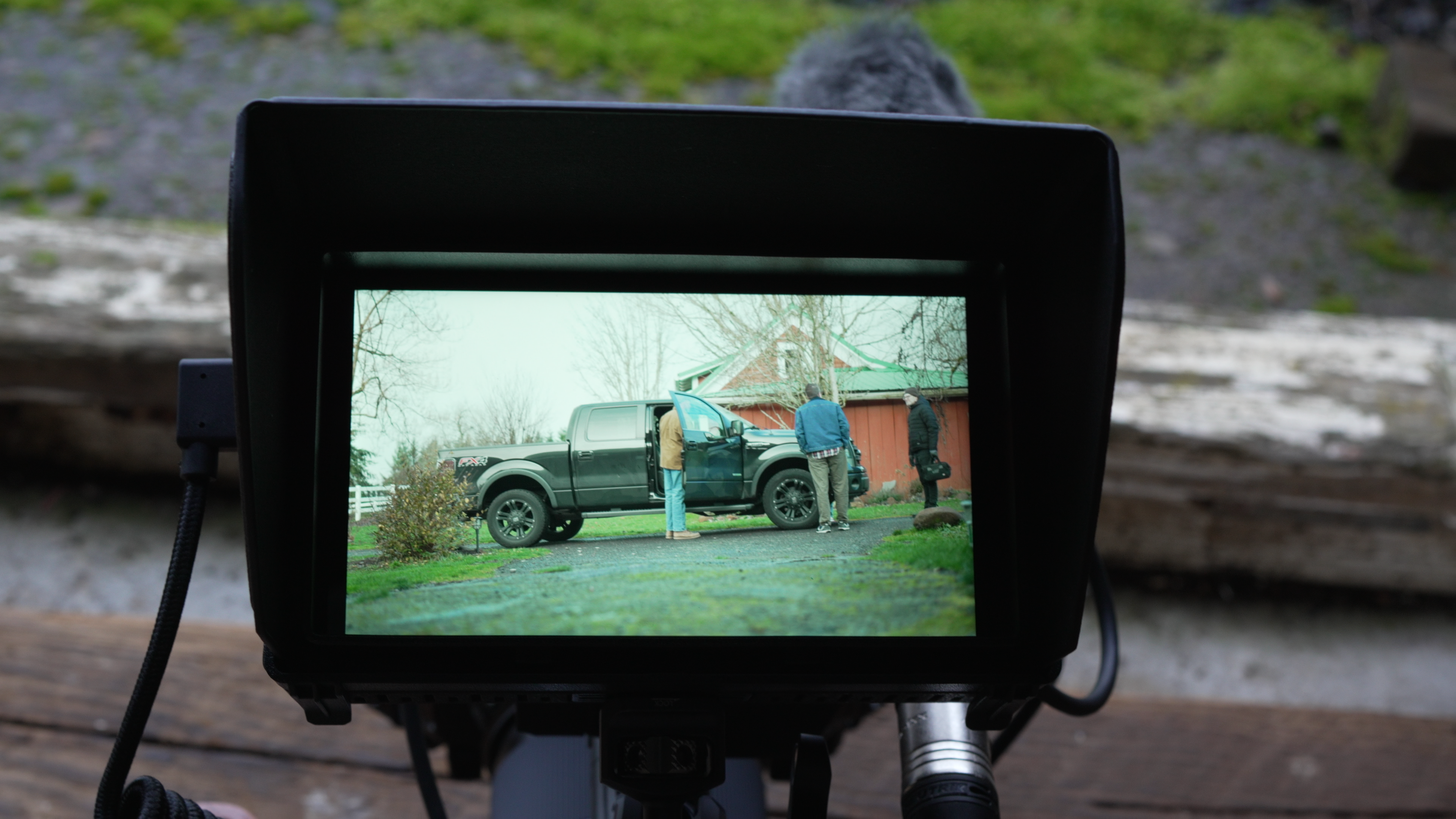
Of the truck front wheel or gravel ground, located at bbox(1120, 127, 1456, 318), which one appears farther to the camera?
gravel ground, located at bbox(1120, 127, 1456, 318)

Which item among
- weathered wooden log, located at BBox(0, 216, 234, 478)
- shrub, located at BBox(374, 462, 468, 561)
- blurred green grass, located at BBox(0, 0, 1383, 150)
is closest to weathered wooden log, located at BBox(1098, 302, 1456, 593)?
shrub, located at BBox(374, 462, 468, 561)

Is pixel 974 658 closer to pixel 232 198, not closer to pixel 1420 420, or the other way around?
pixel 232 198

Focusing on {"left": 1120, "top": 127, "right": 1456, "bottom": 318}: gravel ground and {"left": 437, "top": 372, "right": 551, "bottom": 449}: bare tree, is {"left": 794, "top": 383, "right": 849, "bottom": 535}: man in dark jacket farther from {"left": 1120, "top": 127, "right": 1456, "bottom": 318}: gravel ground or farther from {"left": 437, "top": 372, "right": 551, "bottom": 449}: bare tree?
{"left": 1120, "top": 127, "right": 1456, "bottom": 318}: gravel ground

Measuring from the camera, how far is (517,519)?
529mm

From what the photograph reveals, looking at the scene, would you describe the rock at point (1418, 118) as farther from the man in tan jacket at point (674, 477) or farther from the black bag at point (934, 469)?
the man in tan jacket at point (674, 477)

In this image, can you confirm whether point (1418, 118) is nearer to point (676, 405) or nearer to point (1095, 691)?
point (1095, 691)

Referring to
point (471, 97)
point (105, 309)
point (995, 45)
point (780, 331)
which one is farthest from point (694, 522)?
point (995, 45)

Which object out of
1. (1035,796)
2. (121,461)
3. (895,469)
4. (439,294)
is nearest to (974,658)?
(895,469)

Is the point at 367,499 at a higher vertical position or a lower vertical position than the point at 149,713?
higher

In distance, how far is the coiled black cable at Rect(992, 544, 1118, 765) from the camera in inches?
23.0

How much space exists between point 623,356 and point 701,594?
149 millimetres

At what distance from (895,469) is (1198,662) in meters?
1.03

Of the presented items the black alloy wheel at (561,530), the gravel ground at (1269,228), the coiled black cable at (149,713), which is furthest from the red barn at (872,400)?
the gravel ground at (1269,228)

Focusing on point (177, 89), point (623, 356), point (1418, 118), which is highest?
point (177, 89)
